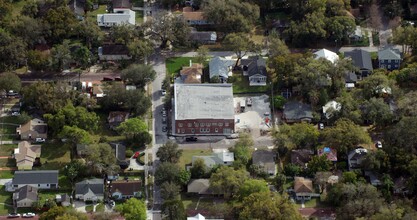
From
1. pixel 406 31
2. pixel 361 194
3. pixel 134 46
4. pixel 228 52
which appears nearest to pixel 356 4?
pixel 406 31

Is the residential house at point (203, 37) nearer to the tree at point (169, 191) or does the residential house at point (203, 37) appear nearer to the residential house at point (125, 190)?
the residential house at point (125, 190)

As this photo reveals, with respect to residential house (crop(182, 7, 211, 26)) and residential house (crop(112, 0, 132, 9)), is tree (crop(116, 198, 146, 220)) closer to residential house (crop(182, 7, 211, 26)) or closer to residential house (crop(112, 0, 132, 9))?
residential house (crop(182, 7, 211, 26))

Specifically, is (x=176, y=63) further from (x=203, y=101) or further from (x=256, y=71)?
(x=203, y=101)

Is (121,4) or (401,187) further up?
(121,4)

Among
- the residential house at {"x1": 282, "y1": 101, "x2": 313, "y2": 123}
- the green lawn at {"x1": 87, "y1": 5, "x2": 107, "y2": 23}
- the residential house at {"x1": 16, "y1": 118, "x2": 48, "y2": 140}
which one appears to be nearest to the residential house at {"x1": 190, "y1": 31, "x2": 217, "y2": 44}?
the green lawn at {"x1": 87, "y1": 5, "x2": 107, "y2": 23}

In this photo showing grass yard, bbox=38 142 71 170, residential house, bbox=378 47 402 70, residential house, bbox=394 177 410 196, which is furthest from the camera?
residential house, bbox=378 47 402 70

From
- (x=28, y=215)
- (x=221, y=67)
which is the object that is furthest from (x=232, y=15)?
(x=28, y=215)
